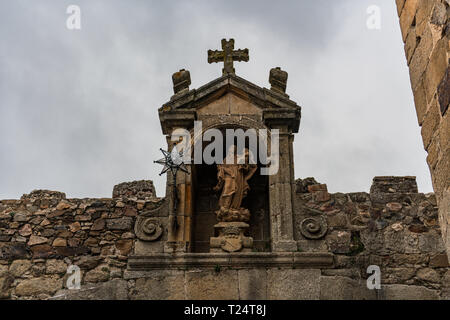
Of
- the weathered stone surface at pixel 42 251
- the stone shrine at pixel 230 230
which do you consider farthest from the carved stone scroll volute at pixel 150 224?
the weathered stone surface at pixel 42 251

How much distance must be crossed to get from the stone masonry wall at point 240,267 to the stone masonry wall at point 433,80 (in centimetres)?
293

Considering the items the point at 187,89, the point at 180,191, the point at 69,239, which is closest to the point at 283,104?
the point at 187,89

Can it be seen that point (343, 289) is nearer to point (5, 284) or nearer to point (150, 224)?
point (150, 224)

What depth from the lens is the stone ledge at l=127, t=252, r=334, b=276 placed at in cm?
617

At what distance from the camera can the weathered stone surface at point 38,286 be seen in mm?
6273

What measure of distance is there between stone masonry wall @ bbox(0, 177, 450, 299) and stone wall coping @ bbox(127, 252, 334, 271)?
1.8 inches

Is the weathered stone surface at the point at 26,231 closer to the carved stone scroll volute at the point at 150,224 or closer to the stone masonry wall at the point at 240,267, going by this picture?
the stone masonry wall at the point at 240,267

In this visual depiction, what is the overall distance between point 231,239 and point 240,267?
38cm

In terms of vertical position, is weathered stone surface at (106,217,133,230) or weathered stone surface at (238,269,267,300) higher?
weathered stone surface at (106,217,133,230)

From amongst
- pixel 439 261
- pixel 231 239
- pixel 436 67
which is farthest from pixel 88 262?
pixel 436 67

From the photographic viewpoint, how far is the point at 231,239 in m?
6.42

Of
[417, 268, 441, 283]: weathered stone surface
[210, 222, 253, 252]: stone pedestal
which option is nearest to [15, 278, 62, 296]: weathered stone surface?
[210, 222, 253, 252]: stone pedestal

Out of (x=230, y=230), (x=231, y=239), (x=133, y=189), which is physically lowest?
(x=231, y=239)

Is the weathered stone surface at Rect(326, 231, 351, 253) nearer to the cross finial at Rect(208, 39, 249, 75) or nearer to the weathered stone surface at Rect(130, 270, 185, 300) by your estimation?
the weathered stone surface at Rect(130, 270, 185, 300)
